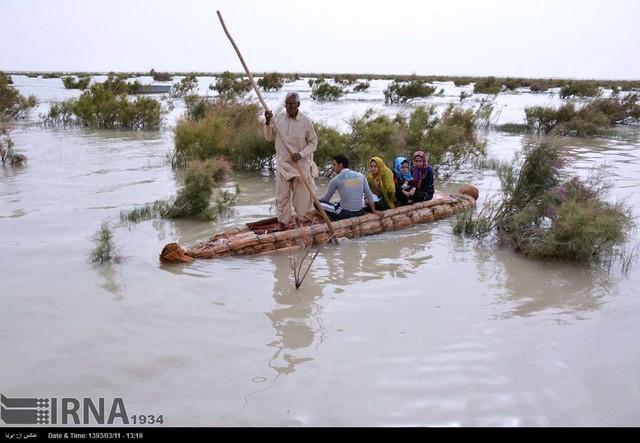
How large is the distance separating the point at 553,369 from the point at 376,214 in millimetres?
3885

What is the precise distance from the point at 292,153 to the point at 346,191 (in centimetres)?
93

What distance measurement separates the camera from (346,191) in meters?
7.42

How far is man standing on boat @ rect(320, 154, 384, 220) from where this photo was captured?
24.1 feet

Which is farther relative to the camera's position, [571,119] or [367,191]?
[571,119]

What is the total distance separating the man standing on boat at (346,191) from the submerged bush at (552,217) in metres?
1.42

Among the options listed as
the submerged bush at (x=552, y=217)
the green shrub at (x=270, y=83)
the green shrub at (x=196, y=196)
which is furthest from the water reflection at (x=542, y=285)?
the green shrub at (x=270, y=83)

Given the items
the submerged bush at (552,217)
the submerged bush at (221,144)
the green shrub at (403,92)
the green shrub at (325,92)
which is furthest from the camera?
the green shrub at (325,92)

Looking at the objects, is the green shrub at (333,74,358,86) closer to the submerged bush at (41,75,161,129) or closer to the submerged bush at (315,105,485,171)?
the submerged bush at (41,75,161,129)

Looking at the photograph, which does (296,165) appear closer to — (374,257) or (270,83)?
(374,257)

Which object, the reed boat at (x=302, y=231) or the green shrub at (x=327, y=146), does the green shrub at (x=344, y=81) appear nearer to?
the green shrub at (x=327, y=146)

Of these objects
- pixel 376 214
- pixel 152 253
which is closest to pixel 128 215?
pixel 152 253

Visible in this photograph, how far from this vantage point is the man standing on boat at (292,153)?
271 inches

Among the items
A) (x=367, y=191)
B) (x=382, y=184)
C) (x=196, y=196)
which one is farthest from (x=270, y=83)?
(x=367, y=191)

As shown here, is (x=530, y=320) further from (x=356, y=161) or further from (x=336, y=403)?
(x=356, y=161)
